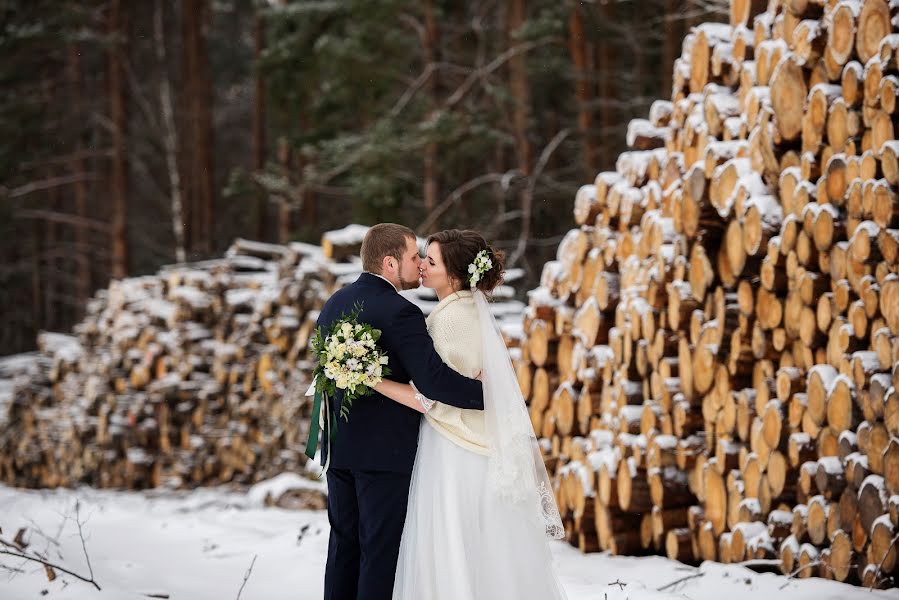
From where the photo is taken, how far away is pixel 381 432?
3.57 metres

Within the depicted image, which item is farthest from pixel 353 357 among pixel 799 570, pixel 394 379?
pixel 799 570

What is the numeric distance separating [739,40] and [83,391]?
10593 mm

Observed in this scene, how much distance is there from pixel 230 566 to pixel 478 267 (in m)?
2.81

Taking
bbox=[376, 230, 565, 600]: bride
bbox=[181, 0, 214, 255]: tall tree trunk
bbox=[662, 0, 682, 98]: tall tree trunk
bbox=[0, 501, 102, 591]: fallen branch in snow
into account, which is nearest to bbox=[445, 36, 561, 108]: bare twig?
bbox=[662, 0, 682, 98]: tall tree trunk

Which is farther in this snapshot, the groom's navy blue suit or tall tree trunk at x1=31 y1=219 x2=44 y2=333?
tall tree trunk at x1=31 y1=219 x2=44 y2=333

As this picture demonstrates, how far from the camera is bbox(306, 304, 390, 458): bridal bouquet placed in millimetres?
3416

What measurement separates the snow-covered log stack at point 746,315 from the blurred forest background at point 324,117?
2792 millimetres

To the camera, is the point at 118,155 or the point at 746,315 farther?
the point at 118,155

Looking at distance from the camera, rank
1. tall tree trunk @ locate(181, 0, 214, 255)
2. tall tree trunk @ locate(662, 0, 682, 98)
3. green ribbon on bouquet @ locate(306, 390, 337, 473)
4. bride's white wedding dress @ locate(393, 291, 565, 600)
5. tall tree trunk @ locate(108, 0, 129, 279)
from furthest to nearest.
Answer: tall tree trunk @ locate(181, 0, 214, 255) → tall tree trunk @ locate(108, 0, 129, 279) → tall tree trunk @ locate(662, 0, 682, 98) → green ribbon on bouquet @ locate(306, 390, 337, 473) → bride's white wedding dress @ locate(393, 291, 565, 600)

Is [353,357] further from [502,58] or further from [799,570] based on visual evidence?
[502,58]

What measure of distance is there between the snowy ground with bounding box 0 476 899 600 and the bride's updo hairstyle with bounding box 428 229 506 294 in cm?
129

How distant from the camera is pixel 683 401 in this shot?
17.0ft

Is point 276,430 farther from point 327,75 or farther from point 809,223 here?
point 327,75

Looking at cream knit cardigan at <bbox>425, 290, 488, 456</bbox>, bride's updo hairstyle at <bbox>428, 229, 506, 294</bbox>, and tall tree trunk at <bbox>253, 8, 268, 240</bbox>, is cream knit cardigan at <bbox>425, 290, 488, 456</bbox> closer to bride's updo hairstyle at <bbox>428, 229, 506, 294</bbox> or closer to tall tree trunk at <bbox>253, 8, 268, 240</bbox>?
bride's updo hairstyle at <bbox>428, 229, 506, 294</bbox>
